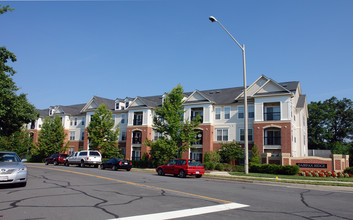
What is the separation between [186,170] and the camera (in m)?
20.6

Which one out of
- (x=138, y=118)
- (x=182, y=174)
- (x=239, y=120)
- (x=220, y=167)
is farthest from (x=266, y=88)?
(x=138, y=118)

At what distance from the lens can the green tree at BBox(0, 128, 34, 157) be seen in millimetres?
52031

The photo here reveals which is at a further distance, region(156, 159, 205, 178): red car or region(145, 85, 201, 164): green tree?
region(145, 85, 201, 164): green tree

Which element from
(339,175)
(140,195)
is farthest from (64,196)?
(339,175)

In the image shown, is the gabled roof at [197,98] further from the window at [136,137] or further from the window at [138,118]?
the window at [136,137]

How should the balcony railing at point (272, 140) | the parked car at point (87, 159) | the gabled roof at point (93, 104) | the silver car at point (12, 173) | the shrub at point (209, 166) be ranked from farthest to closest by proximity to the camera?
1. the gabled roof at point (93, 104)
2. the balcony railing at point (272, 140)
3. the shrub at point (209, 166)
4. the parked car at point (87, 159)
5. the silver car at point (12, 173)

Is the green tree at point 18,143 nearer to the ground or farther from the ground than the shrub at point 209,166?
farther from the ground

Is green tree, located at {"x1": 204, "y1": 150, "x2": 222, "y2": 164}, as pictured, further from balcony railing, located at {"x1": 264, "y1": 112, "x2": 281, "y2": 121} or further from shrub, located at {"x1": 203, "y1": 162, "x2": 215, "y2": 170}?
balcony railing, located at {"x1": 264, "y1": 112, "x2": 281, "y2": 121}

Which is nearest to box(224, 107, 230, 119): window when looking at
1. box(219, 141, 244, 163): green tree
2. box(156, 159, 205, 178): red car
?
box(219, 141, 244, 163): green tree

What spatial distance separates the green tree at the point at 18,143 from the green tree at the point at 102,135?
58.2 feet

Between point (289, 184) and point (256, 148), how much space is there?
1673 centimetres

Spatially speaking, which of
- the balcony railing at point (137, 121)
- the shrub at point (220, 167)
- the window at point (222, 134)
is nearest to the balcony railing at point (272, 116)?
the window at point (222, 134)

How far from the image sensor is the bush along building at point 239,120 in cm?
3259

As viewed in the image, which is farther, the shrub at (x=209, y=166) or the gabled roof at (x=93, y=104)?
the gabled roof at (x=93, y=104)
